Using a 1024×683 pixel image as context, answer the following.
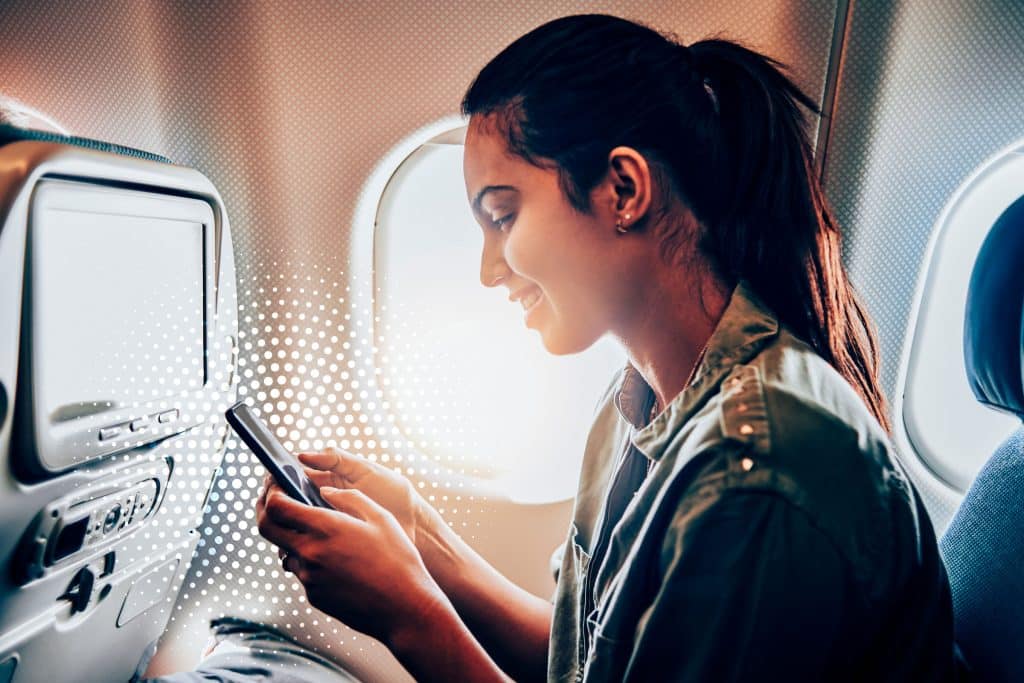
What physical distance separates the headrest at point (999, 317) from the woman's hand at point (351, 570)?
0.79 metres

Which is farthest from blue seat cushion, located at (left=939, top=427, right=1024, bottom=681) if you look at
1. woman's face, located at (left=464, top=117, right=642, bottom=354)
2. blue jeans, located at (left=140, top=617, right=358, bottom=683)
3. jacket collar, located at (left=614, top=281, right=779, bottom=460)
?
blue jeans, located at (left=140, top=617, right=358, bottom=683)

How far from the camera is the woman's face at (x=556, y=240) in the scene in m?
0.94

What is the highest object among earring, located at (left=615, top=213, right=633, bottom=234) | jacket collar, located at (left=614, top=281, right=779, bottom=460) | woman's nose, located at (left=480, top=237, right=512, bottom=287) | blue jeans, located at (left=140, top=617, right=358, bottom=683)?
earring, located at (left=615, top=213, right=633, bottom=234)

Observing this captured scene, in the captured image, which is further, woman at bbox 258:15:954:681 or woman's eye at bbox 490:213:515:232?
woman's eye at bbox 490:213:515:232

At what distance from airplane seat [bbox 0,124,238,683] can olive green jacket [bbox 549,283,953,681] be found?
0.71 meters

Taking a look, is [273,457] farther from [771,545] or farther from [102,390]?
[771,545]

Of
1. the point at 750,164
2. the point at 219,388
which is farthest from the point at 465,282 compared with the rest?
the point at 750,164

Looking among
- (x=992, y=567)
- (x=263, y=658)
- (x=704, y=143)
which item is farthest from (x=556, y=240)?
(x=263, y=658)

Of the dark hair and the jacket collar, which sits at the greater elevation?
the dark hair

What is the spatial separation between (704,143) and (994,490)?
598mm

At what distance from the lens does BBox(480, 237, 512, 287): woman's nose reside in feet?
3.46

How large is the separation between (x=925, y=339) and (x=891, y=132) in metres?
0.46

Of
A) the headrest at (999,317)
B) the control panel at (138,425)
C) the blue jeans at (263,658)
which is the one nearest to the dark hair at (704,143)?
the headrest at (999,317)

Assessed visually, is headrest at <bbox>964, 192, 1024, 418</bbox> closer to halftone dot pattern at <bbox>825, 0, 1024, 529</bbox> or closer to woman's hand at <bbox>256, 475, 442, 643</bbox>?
halftone dot pattern at <bbox>825, 0, 1024, 529</bbox>
